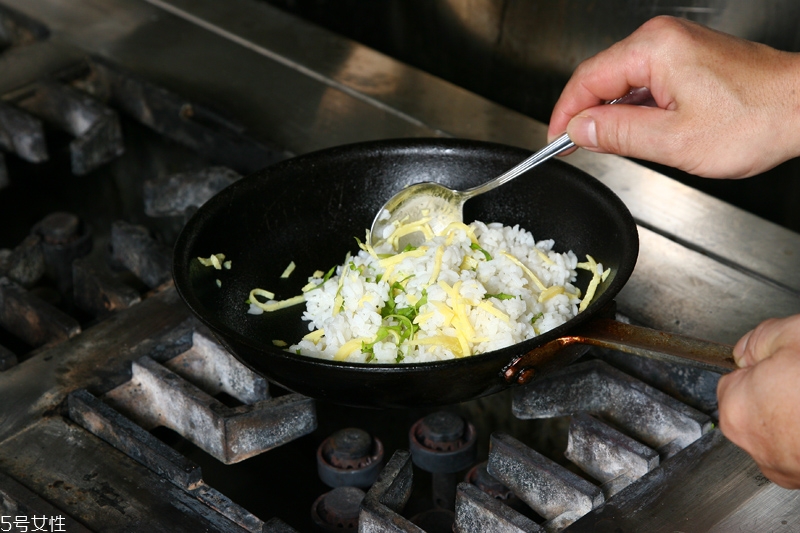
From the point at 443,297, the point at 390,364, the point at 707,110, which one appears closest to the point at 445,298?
the point at 443,297

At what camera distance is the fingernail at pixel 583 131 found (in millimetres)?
1145

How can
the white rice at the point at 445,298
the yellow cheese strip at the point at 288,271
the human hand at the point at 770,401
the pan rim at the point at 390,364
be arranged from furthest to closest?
the yellow cheese strip at the point at 288,271
the white rice at the point at 445,298
the pan rim at the point at 390,364
the human hand at the point at 770,401

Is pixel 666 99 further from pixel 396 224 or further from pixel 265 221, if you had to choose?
pixel 265 221

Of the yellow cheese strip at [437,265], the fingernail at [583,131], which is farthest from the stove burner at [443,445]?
the fingernail at [583,131]

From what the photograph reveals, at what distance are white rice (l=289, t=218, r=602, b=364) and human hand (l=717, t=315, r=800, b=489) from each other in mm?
269

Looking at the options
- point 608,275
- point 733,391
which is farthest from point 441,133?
point 733,391

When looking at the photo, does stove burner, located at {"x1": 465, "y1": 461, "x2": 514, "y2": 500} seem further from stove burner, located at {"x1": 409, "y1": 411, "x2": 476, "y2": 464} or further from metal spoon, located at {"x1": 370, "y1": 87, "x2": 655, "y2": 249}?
metal spoon, located at {"x1": 370, "y1": 87, "x2": 655, "y2": 249}

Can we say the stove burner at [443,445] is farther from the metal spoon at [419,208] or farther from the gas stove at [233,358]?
the metal spoon at [419,208]

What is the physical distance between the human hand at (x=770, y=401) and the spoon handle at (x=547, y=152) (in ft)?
1.26

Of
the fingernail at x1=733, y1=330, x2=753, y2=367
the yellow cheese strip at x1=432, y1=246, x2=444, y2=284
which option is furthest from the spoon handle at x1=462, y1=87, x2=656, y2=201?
the fingernail at x1=733, y1=330, x2=753, y2=367

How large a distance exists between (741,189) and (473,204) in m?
0.86

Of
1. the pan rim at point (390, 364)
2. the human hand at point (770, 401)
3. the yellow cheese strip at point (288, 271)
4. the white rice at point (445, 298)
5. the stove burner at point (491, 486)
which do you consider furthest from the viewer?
the yellow cheese strip at point (288, 271)

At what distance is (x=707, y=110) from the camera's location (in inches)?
44.0

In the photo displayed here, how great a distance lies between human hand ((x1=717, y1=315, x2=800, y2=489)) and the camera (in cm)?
84
